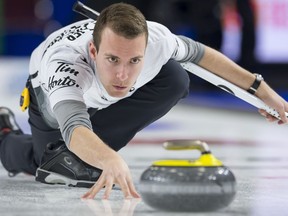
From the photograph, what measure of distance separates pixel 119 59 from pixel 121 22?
0.12 m

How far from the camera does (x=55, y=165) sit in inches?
134

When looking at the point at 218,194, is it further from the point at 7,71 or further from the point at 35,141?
the point at 7,71

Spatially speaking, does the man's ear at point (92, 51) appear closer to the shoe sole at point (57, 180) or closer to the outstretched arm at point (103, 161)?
the outstretched arm at point (103, 161)

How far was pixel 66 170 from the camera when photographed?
3.38m

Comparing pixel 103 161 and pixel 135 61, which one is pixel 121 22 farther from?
pixel 103 161

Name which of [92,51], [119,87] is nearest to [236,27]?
[92,51]

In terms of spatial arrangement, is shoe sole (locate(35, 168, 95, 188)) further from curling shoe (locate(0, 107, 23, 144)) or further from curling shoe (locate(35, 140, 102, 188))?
curling shoe (locate(0, 107, 23, 144))

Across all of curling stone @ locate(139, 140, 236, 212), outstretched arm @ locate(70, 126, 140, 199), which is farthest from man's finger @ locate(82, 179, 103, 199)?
curling stone @ locate(139, 140, 236, 212)

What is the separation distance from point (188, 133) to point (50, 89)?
3.50 metres

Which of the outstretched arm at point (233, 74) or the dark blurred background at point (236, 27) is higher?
the outstretched arm at point (233, 74)

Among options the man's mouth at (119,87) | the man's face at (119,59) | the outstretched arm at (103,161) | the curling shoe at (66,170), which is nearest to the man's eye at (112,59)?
the man's face at (119,59)

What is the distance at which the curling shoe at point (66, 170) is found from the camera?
3.35 metres

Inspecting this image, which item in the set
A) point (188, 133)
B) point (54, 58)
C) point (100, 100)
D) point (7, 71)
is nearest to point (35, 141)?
point (100, 100)

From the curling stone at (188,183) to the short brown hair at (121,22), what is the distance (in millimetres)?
556
